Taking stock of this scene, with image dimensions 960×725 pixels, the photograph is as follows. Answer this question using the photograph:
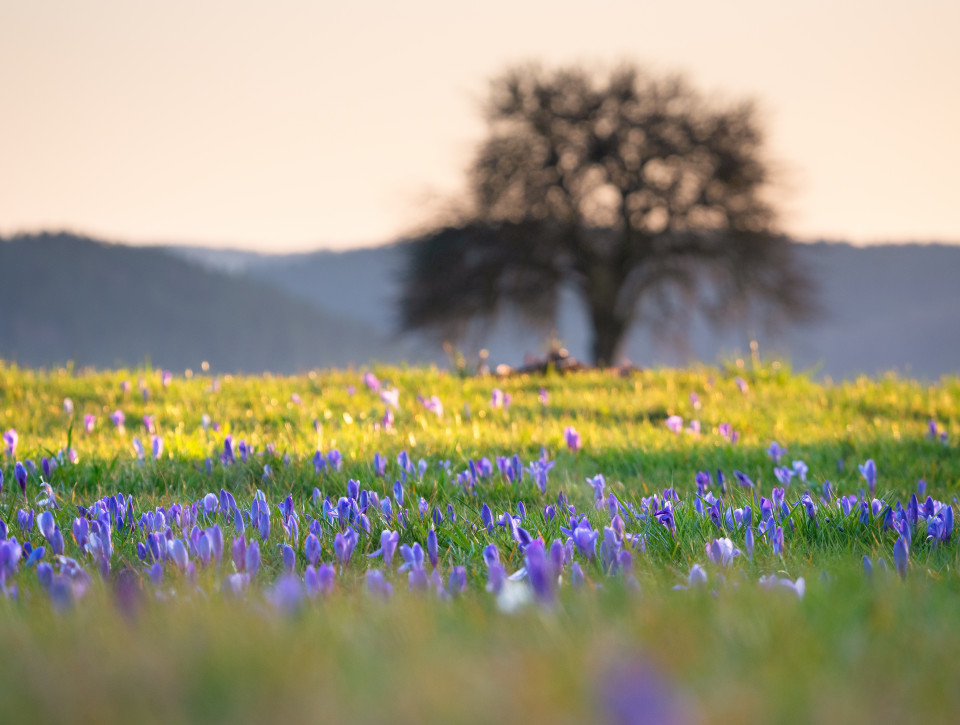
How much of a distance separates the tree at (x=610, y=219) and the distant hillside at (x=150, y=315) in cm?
6287

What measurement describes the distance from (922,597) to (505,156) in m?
26.7

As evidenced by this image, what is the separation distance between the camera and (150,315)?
10181 centimetres

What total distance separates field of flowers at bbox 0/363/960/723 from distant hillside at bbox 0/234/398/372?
82.6 m

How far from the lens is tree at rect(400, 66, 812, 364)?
26531 millimetres

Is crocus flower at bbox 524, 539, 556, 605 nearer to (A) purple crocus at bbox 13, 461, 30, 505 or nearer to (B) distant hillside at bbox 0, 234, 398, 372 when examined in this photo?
(A) purple crocus at bbox 13, 461, 30, 505

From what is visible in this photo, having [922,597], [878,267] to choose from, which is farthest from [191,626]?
[878,267]

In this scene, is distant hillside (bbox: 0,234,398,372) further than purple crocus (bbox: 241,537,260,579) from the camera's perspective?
Yes

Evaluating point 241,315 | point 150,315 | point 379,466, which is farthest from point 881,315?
point 379,466

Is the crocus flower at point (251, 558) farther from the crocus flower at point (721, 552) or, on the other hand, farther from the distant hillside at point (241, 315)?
the distant hillside at point (241, 315)

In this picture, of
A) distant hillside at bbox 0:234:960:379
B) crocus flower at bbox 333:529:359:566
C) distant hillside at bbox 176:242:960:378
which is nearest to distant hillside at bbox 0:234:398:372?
distant hillside at bbox 0:234:960:379

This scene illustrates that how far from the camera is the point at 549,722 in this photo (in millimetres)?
910

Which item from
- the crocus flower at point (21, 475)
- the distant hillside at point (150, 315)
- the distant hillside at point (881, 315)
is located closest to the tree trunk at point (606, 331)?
the crocus flower at point (21, 475)

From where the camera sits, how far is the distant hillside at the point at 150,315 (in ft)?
299

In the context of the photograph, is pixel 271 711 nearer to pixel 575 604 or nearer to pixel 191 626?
pixel 191 626
